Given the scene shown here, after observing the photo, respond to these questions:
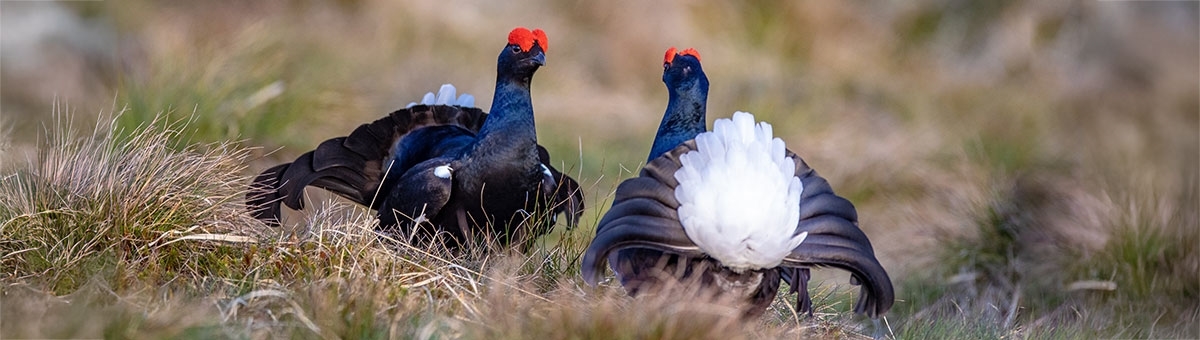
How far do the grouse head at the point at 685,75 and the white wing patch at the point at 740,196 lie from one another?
938mm

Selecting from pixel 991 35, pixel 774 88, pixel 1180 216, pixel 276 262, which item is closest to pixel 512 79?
pixel 276 262

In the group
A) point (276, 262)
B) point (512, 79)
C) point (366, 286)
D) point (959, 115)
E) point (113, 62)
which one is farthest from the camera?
point (959, 115)

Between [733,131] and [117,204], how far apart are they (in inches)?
73.1

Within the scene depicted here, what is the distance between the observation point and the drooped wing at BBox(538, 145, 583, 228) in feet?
14.5

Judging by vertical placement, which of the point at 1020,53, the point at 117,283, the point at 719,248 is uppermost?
the point at 1020,53

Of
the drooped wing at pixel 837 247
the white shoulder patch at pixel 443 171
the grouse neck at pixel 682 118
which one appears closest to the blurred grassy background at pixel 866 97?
the grouse neck at pixel 682 118

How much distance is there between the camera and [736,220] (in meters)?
3.17

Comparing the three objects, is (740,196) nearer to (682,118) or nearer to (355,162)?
(682,118)

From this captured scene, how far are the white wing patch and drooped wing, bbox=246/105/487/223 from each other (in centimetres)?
167

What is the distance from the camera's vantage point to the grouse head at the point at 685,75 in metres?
4.29

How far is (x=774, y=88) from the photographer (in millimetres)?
9391

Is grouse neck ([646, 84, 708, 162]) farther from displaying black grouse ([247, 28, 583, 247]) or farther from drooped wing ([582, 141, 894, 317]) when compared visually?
drooped wing ([582, 141, 894, 317])

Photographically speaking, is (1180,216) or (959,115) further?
(959,115)

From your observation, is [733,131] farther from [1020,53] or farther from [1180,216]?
[1020,53]
